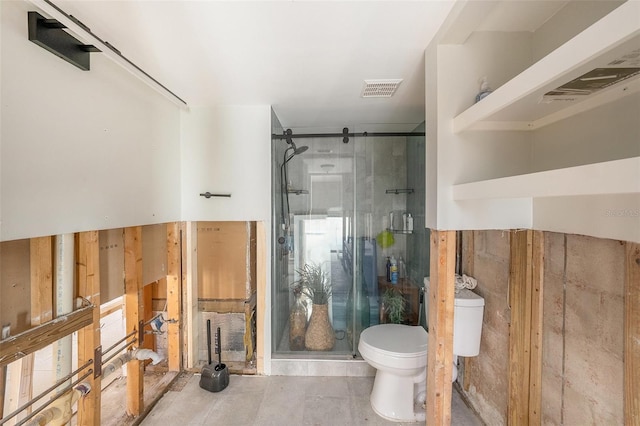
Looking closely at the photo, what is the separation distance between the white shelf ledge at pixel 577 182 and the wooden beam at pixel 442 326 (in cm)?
35

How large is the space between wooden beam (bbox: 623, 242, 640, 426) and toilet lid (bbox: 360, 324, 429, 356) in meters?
0.89

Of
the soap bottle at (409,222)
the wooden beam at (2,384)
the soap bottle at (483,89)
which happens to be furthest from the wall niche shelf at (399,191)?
the wooden beam at (2,384)

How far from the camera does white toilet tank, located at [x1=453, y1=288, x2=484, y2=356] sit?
1.67m

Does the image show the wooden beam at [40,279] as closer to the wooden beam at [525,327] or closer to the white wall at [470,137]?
the white wall at [470,137]

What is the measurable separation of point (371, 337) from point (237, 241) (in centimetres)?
135

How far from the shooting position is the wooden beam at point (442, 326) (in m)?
1.27

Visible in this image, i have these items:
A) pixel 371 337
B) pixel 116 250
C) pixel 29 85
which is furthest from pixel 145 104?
pixel 371 337

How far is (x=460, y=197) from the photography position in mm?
1194

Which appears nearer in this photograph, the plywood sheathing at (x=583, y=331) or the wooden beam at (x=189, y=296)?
the plywood sheathing at (x=583, y=331)

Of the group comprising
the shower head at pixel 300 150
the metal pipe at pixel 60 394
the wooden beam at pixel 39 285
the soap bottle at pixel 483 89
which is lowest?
the metal pipe at pixel 60 394

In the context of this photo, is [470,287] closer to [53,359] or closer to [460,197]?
[460,197]

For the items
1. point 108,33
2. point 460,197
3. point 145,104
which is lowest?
point 460,197

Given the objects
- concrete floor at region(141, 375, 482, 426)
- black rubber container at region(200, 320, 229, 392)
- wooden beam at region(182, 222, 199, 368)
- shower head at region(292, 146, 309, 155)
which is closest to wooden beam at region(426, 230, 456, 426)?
concrete floor at region(141, 375, 482, 426)

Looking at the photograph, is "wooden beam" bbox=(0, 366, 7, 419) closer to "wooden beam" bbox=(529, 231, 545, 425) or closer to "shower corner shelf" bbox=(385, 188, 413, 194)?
"wooden beam" bbox=(529, 231, 545, 425)
